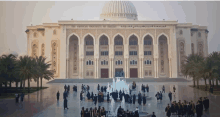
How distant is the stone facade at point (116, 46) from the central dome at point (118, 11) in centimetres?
856

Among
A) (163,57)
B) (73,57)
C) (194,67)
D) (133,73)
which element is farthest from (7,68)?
(163,57)

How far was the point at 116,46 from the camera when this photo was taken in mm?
43906

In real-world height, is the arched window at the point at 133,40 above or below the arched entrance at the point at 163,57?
above

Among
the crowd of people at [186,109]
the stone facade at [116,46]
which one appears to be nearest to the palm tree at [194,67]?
the crowd of people at [186,109]

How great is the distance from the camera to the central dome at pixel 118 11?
167 feet

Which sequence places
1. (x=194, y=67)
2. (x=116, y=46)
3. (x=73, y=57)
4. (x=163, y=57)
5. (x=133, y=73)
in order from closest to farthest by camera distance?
(x=194, y=67)
(x=133, y=73)
(x=116, y=46)
(x=73, y=57)
(x=163, y=57)

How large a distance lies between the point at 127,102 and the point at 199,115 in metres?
5.73

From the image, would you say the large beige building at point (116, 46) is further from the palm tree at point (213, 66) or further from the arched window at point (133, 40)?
the palm tree at point (213, 66)

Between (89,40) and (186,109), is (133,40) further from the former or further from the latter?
(186,109)

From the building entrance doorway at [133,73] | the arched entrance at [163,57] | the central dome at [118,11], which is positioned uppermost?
the central dome at [118,11]

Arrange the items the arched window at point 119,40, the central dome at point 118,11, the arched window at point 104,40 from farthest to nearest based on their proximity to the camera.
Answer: the central dome at point 118,11 < the arched window at point 104,40 < the arched window at point 119,40

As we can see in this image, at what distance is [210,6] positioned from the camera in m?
39.0

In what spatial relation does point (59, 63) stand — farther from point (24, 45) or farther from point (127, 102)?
point (127, 102)

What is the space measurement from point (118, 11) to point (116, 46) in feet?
35.7
